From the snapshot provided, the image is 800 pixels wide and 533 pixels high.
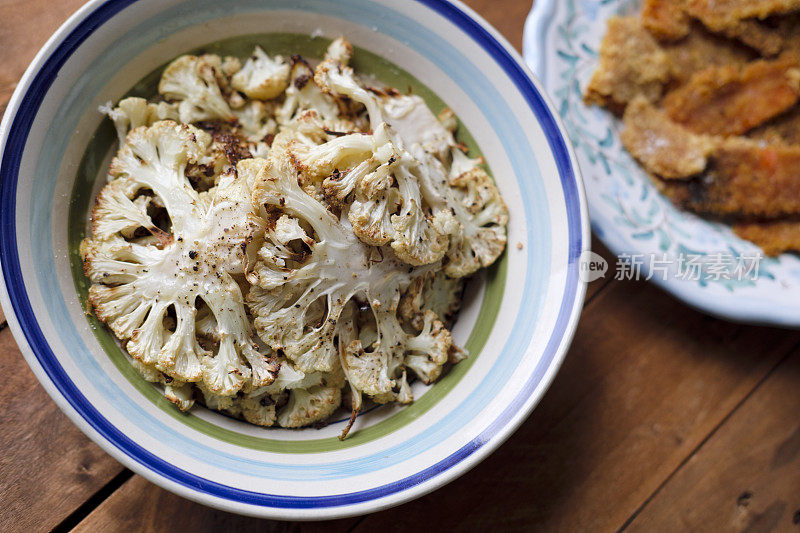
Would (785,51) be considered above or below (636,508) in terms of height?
above

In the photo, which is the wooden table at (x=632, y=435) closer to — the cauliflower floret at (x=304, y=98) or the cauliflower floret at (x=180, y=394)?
the cauliflower floret at (x=180, y=394)

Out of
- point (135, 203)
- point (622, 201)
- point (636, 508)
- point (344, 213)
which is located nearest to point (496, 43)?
point (344, 213)

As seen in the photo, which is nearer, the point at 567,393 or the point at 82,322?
the point at 82,322

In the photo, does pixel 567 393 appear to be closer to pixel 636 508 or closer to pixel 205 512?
pixel 636 508

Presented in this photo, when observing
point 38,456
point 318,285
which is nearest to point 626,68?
point 318,285

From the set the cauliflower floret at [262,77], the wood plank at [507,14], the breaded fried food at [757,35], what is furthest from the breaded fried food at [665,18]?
the cauliflower floret at [262,77]

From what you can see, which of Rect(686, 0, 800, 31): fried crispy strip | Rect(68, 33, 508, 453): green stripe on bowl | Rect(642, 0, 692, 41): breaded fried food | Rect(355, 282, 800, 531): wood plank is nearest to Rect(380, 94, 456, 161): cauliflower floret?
Rect(68, 33, 508, 453): green stripe on bowl

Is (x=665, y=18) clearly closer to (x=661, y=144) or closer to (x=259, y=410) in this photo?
(x=661, y=144)
